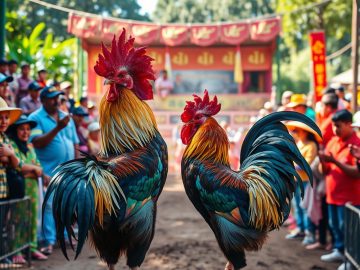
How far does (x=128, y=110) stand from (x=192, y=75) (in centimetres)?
1518

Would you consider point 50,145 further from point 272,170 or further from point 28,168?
point 272,170

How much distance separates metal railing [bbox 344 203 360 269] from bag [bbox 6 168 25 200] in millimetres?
3475

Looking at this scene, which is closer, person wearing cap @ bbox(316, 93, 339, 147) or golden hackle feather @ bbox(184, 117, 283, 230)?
golden hackle feather @ bbox(184, 117, 283, 230)

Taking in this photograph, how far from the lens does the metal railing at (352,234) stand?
5.13 metres

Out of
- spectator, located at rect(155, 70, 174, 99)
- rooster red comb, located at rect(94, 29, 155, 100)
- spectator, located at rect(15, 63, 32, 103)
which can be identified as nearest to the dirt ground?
rooster red comb, located at rect(94, 29, 155, 100)

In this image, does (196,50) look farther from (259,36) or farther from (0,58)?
(0,58)

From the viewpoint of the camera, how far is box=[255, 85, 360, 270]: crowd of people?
591 centimetres

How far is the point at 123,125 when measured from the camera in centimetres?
367

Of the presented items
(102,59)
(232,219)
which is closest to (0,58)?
(102,59)

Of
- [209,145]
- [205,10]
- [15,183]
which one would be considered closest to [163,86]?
[15,183]

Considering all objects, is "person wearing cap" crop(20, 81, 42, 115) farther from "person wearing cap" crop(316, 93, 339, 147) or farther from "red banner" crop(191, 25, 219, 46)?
"red banner" crop(191, 25, 219, 46)

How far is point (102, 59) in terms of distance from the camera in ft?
12.1

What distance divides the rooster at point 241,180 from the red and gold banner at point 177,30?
11.9 m

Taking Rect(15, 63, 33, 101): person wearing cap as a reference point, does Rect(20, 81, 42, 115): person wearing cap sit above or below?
below
